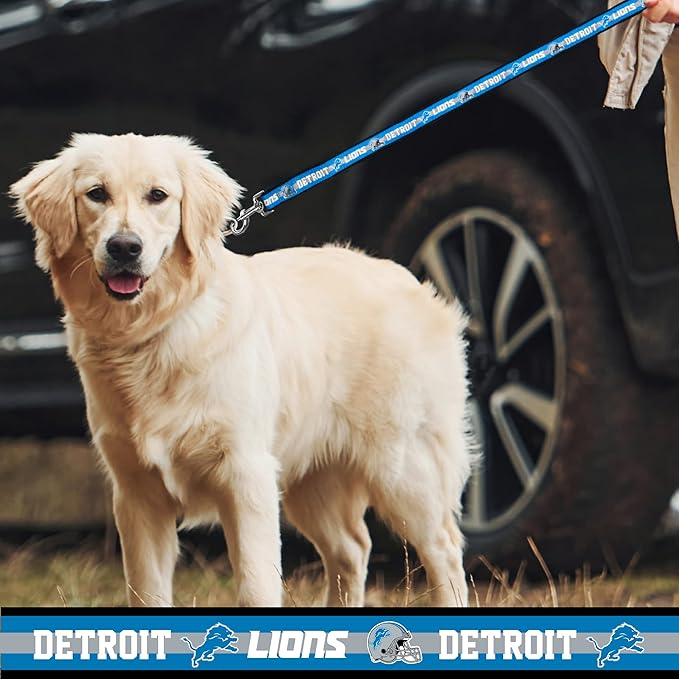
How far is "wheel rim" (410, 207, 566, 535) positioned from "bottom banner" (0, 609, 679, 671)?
150 cm

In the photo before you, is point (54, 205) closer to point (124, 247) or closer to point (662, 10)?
point (124, 247)

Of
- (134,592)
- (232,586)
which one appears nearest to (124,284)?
(134,592)

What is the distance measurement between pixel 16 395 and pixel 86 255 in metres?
2.08

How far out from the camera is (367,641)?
3.35 meters

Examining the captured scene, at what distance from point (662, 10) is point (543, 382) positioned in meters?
1.51

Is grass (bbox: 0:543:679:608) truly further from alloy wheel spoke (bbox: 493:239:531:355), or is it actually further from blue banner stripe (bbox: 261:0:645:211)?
blue banner stripe (bbox: 261:0:645:211)

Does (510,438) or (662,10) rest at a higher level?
(662,10)

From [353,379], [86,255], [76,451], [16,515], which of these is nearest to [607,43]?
[353,379]

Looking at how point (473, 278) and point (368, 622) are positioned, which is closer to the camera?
point (368, 622)

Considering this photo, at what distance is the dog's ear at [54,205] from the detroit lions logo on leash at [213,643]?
35.5 inches

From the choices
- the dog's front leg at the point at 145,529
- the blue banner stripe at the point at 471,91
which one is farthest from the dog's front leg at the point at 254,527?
the blue banner stripe at the point at 471,91

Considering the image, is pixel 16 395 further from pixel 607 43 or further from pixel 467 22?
pixel 607 43

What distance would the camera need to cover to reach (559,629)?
335cm

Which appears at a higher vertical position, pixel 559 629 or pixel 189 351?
pixel 189 351
